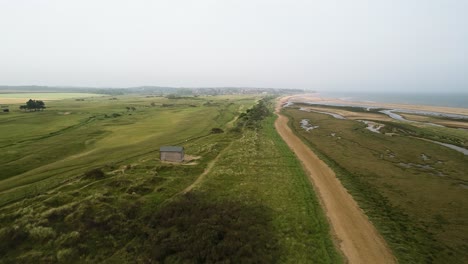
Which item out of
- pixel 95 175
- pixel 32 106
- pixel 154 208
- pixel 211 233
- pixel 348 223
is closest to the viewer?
pixel 211 233

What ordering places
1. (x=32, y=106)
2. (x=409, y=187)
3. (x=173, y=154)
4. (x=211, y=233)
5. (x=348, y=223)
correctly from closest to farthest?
1. (x=211, y=233)
2. (x=348, y=223)
3. (x=409, y=187)
4. (x=173, y=154)
5. (x=32, y=106)

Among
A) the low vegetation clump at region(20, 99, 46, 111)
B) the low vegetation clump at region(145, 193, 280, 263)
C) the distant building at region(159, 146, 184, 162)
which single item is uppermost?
the low vegetation clump at region(20, 99, 46, 111)

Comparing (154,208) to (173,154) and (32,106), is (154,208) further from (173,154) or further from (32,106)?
(32,106)

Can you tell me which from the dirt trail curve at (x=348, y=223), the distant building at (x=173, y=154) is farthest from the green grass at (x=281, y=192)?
the distant building at (x=173, y=154)

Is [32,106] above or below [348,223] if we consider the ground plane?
above

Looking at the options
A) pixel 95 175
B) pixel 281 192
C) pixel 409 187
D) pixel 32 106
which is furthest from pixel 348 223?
pixel 32 106

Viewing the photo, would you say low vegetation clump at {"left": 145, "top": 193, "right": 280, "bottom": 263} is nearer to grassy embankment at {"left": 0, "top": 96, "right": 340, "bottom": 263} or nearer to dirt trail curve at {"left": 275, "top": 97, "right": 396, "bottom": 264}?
grassy embankment at {"left": 0, "top": 96, "right": 340, "bottom": 263}

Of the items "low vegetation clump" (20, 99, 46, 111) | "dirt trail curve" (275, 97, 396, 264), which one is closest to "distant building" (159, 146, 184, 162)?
"dirt trail curve" (275, 97, 396, 264)
